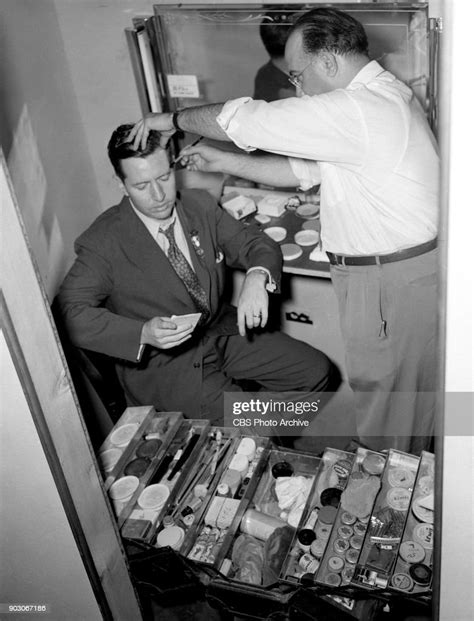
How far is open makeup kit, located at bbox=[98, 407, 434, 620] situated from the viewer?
142 centimetres

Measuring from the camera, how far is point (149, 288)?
2.16m

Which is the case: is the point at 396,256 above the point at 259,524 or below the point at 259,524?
above

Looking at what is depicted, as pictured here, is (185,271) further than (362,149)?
Yes

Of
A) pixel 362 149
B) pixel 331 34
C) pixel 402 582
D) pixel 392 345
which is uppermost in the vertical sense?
pixel 331 34

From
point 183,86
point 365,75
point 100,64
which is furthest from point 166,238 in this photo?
point 100,64

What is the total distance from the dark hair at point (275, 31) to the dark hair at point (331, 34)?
617 mm

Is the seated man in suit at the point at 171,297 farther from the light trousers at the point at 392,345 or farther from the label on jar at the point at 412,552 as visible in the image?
the label on jar at the point at 412,552

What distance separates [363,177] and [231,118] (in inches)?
17.3

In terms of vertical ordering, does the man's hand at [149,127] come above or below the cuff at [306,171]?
above

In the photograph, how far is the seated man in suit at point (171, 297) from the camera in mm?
2039

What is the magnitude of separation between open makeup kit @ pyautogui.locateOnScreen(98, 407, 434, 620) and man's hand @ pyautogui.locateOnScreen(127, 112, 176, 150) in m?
0.87

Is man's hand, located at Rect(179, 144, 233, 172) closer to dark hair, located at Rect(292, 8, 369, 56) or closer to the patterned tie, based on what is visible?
the patterned tie

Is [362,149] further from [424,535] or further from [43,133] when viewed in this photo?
[43,133]

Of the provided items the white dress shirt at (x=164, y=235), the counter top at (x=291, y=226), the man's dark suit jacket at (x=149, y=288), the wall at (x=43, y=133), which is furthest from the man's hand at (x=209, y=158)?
the wall at (x=43, y=133)
